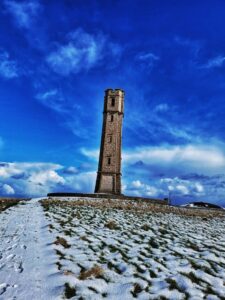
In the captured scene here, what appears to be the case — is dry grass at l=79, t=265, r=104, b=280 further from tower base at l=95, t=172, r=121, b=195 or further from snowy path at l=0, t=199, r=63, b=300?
tower base at l=95, t=172, r=121, b=195

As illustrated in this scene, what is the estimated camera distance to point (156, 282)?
7906 mm

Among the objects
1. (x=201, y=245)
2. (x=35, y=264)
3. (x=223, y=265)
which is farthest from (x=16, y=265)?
(x=201, y=245)

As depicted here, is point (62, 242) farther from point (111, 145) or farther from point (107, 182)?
point (111, 145)

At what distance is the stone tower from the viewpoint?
60.3m

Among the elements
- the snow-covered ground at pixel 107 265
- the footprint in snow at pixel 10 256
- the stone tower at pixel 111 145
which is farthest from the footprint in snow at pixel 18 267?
the stone tower at pixel 111 145

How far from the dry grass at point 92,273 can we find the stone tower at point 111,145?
5107 cm

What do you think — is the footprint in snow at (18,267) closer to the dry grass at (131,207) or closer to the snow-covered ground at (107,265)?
the snow-covered ground at (107,265)

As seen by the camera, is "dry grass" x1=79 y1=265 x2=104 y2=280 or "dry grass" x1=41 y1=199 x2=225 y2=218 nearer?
"dry grass" x1=79 y1=265 x2=104 y2=280

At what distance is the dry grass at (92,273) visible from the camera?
795 cm

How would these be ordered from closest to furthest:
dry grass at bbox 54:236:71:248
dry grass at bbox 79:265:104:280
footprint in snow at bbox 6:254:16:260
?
dry grass at bbox 79:265:104:280, footprint in snow at bbox 6:254:16:260, dry grass at bbox 54:236:71:248

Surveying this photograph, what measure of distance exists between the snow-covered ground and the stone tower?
→ 45.9 metres

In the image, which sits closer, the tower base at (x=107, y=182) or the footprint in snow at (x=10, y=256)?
the footprint in snow at (x=10, y=256)

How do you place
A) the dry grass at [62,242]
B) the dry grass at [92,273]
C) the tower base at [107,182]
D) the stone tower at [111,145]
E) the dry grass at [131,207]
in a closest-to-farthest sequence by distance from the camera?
the dry grass at [92,273] < the dry grass at [62,242] < the dry grass at [131,207] < the tower base at [107,182] < the stone tower at [111,145]

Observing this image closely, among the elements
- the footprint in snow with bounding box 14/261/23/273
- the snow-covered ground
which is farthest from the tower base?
the footprint in snow with bounding box 14/261/23/273
